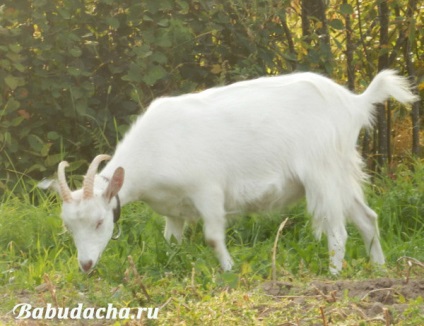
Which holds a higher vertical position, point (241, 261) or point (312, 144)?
point (312, 144)

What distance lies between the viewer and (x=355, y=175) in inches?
276

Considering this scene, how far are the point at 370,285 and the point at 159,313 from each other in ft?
3.22

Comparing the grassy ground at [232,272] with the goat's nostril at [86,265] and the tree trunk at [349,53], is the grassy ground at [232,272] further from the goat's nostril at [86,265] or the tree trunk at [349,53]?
the tree trunk at [349,53]

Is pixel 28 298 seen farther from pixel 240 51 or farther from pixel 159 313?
pixel 240 51

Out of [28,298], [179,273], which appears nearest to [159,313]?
[28,298]

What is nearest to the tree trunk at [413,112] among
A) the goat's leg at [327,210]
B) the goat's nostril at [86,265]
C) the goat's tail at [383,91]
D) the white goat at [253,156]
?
the goat's tail at [383,91]

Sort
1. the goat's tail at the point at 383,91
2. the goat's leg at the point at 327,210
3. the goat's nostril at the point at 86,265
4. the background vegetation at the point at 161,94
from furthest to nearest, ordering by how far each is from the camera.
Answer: the goat's tail at the point at 383,91
the goat's leg at the point at 327,210
the background vegetation at the point at 161,94
the goat's nostril at the point at 86,265

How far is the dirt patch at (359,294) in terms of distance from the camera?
457cm

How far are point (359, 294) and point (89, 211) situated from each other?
1.97 meters

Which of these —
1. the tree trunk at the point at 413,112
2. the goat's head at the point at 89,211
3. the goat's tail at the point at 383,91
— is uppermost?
the goat's tail at the point at 383,91

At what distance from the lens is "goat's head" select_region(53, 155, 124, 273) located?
6297 millimetres

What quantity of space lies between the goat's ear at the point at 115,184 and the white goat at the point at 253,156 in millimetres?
103

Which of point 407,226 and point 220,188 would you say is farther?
point 407,226

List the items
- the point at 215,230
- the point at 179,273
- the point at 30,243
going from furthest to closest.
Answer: the point at 30,243 → the point at 215,230 → the point at 179,273
